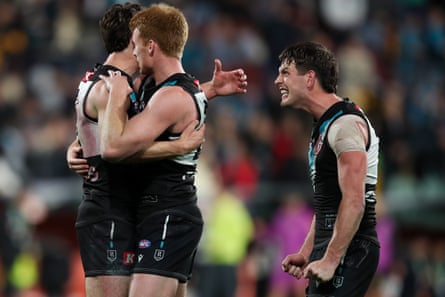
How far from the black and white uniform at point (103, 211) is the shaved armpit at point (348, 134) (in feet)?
4.68

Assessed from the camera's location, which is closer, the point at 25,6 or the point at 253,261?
the point at 253,261

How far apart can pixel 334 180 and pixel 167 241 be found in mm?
1184

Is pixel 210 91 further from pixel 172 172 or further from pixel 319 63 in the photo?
pixel 319 63

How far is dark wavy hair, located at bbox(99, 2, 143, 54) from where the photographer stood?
792 cm

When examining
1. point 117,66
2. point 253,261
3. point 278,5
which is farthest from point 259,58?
point 117,66

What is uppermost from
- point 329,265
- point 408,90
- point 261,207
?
point 408,90

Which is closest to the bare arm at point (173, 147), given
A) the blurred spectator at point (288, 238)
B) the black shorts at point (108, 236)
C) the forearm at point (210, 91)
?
the black shorts at point (108, 236)

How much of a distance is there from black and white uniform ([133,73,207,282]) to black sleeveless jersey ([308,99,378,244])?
0.81m

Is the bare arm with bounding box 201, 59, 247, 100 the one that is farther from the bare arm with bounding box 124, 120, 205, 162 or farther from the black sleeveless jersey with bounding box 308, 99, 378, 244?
the black sleeveless jersey with bounding box 308, 99, 378, 244

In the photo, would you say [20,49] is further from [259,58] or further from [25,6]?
[259,58]

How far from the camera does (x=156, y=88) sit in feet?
25.6

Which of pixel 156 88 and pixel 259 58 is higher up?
pixel 259 58

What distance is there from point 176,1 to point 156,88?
1278 centimetres

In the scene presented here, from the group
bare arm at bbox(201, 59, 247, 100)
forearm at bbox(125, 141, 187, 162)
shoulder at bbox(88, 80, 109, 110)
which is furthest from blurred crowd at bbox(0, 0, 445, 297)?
shoulder at bbox(88, 80, 109, 110)
